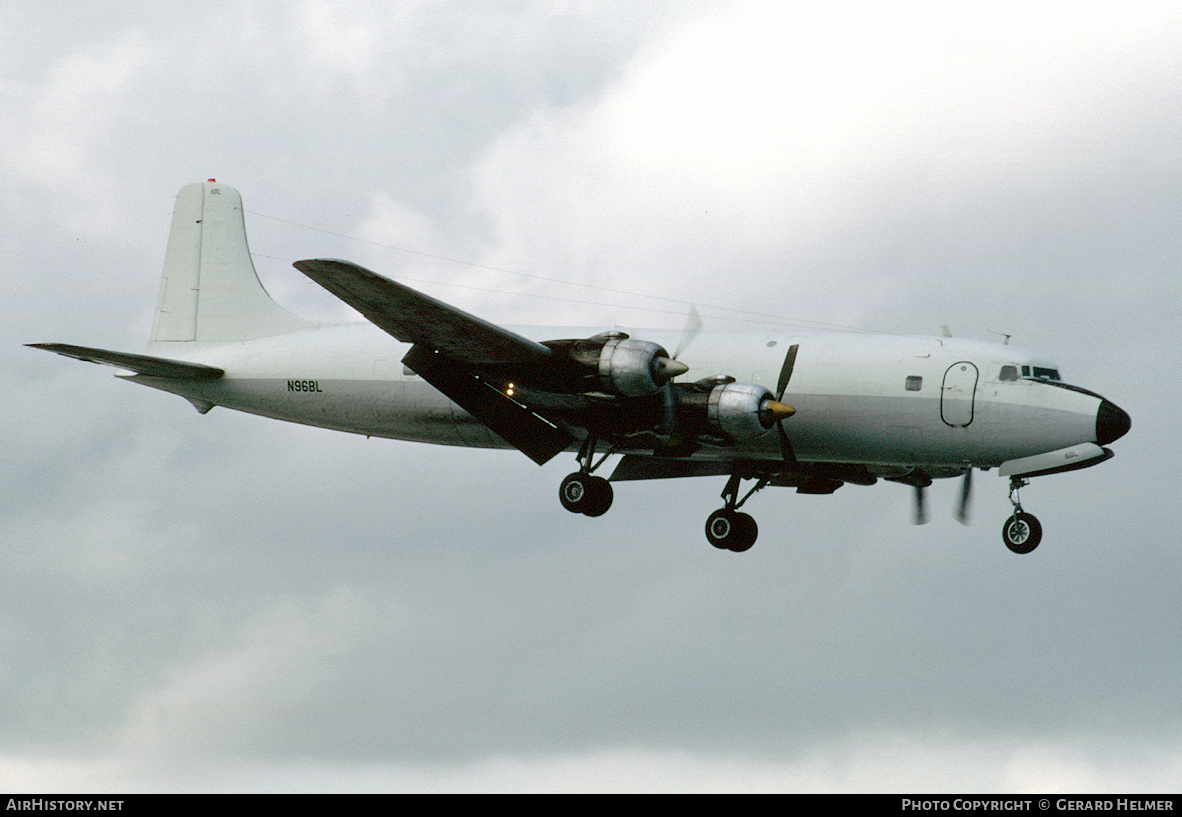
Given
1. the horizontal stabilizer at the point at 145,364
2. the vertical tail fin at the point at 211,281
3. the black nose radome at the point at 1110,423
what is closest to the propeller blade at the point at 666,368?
the black nose radome at the point at 1110,423

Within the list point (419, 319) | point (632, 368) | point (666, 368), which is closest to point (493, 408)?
point (419, 319)

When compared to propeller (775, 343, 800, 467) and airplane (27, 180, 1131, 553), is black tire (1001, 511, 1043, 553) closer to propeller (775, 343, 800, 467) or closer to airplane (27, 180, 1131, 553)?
airplane (27, 180, 1131, 553)

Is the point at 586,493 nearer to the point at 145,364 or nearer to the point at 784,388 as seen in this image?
the point at 784,388

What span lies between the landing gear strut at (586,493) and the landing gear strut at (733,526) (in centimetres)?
438

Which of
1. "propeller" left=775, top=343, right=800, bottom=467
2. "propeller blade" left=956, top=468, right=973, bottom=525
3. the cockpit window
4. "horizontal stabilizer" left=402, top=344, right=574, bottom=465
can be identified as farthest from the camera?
"propeller blade" left=956, top=468, right=973, bottom=525

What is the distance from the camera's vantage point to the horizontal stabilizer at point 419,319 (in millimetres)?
27125

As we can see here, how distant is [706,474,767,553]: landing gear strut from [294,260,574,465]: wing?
15.3 feet

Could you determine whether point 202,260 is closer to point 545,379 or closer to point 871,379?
point 545,379

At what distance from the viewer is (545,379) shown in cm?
2852

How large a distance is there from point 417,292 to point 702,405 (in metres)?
6.10

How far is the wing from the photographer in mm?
27406

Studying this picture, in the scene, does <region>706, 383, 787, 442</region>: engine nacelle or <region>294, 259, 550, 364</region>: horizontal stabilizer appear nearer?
<region>294, 259, 550, 364</region>: horizontal stabilizer

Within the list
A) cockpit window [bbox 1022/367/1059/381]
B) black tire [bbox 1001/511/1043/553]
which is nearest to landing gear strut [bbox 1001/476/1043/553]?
black tire [bbox 1001/511/1043/553]
